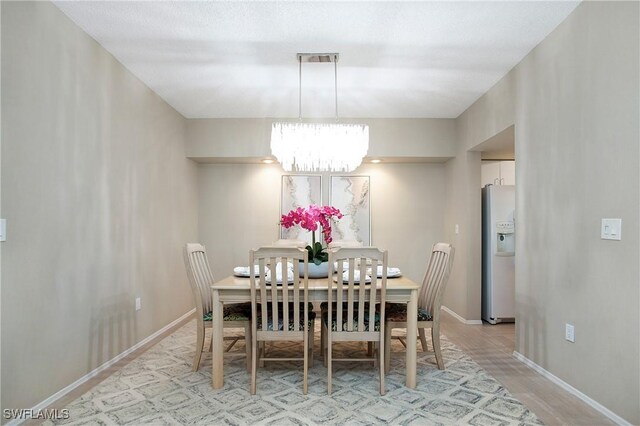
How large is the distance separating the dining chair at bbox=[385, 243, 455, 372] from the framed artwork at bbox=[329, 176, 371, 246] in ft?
7.25

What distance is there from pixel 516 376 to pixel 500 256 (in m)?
1.90

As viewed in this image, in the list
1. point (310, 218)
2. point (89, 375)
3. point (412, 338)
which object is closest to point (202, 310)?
point (89, 375)

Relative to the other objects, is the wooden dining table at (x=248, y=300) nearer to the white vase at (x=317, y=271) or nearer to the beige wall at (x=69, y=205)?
the white vase at (x=317, y=271)

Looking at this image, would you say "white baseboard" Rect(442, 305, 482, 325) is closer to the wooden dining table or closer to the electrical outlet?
the electrical outlet

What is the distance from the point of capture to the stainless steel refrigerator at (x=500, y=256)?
4.50 m

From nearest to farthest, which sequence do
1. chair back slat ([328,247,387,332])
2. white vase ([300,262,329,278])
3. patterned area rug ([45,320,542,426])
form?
patterned area rug ([45,320,542,426]) → chair back slat ([328,247,387,332]) → white vase ([300,262,329,278])

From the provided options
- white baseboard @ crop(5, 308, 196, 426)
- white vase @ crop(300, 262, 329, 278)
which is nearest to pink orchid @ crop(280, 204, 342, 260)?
white vase @ crop(300, 262, 329, 278)

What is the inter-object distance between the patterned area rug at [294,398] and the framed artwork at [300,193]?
8.42 feet

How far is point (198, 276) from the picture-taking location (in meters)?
3.06

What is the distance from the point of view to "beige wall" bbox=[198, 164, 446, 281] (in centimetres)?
546

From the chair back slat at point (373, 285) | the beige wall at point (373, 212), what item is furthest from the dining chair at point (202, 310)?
the beige wall at point (373, 212)

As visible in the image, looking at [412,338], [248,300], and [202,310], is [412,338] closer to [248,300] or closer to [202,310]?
[248,300]

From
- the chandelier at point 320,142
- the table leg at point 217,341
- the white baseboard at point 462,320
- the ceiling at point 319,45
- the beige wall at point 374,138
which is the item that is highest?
the ceiling at point 319,45

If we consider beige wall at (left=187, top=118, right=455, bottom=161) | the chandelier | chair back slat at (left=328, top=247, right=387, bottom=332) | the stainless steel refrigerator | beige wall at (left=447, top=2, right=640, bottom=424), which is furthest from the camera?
beige wall at (left=187, top=118, right=455, bottom=161)
